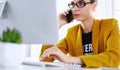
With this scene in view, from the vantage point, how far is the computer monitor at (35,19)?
80 centimetres

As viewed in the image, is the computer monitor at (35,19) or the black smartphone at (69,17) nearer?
the computer monitor at (35,19)

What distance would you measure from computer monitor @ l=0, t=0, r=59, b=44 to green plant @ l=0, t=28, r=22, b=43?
0.30ft

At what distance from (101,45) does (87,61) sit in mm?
140

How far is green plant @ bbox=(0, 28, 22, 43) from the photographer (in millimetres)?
701

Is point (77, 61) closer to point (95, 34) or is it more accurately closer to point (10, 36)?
point (95, 34)

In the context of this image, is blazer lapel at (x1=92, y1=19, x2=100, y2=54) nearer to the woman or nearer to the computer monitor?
the woman

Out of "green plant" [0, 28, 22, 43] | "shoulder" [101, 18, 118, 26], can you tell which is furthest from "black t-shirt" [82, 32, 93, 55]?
"green plant" [0, 28, 22, 43]

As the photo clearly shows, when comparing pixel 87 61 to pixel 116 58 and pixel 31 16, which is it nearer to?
pixel 116 58

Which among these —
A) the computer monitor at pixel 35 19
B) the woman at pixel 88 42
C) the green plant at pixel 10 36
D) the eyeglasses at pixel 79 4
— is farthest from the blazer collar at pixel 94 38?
the green plant at pixel 10 36

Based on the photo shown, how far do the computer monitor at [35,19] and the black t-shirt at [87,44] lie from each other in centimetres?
57

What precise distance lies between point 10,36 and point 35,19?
0.14 m

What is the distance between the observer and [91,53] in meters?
1.35

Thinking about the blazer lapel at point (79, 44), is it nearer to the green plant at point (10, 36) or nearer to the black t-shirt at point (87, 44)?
the black t-shirt at point (87, 44)

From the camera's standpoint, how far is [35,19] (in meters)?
0.82
